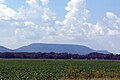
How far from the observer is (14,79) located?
33688 millimetres

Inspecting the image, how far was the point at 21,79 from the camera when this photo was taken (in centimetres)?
3384

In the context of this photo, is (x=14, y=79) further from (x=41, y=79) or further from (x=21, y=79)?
(x=41, y=79)

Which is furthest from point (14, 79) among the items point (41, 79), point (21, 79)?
point (41, 79)

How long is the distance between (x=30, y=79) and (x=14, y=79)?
5.37 feet

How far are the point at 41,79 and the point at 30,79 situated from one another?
1.36 metres

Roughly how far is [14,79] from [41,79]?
277 centimetres

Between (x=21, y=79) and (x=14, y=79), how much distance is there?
71 centimetres

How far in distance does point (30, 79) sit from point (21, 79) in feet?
3.25

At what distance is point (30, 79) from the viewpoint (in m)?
33.5

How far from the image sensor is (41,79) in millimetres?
34375
